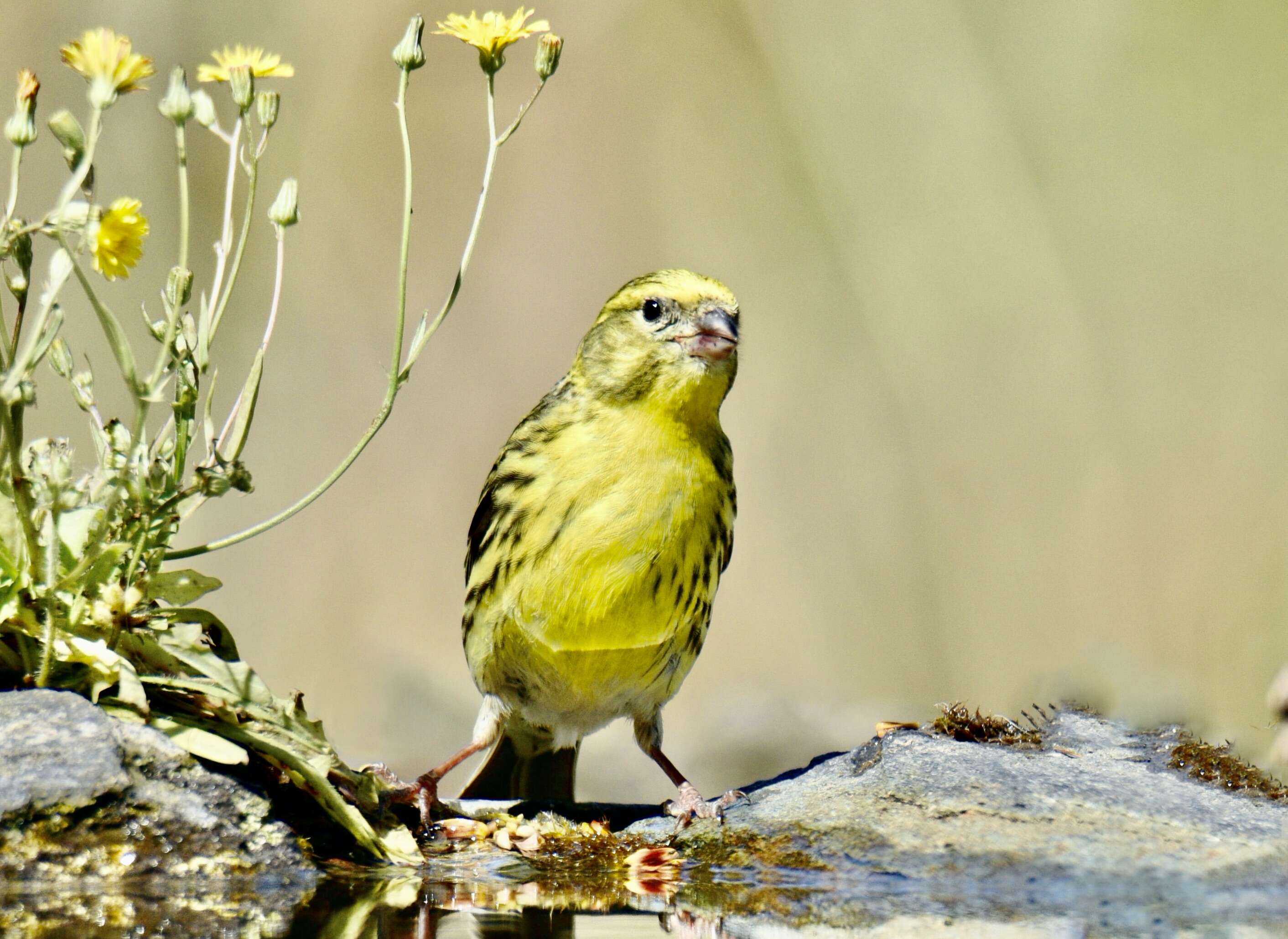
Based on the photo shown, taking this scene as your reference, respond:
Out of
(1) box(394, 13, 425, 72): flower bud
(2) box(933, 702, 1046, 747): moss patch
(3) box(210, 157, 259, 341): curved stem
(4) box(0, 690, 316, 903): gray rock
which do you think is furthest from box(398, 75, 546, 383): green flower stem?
(2) box(933, 702, 1046, 747): moss patch

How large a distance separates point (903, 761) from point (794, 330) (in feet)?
15.4

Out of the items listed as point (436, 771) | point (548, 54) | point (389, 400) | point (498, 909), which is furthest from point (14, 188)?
point (436, 771)

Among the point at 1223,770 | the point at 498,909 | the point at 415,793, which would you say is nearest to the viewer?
the point at 498,909

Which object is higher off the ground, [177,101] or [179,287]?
[177,101]

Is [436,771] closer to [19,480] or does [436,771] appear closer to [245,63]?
[19,480]

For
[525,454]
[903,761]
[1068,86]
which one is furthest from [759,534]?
[903,761]

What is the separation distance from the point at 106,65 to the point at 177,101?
29cm

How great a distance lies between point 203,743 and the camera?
320 cm

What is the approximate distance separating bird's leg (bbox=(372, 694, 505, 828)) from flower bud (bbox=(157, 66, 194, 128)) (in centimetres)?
152

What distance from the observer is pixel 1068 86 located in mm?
8398

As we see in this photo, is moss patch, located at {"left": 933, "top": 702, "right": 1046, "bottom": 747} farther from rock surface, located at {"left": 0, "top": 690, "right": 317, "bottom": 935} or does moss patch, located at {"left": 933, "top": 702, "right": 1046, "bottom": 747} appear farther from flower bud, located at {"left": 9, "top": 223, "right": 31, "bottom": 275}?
flower bud, located at {"left": 9, "top": 223, "right": 31, "bottom": 275}

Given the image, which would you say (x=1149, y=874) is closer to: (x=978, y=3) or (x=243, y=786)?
(x=243, y=786)

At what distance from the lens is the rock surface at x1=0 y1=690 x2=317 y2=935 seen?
2.91 m

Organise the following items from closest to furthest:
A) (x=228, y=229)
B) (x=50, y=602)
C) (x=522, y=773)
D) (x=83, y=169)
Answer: (x=83, y=169)
(x=50, y=602)
(x=228, y=229)
(x=522, y=773)
